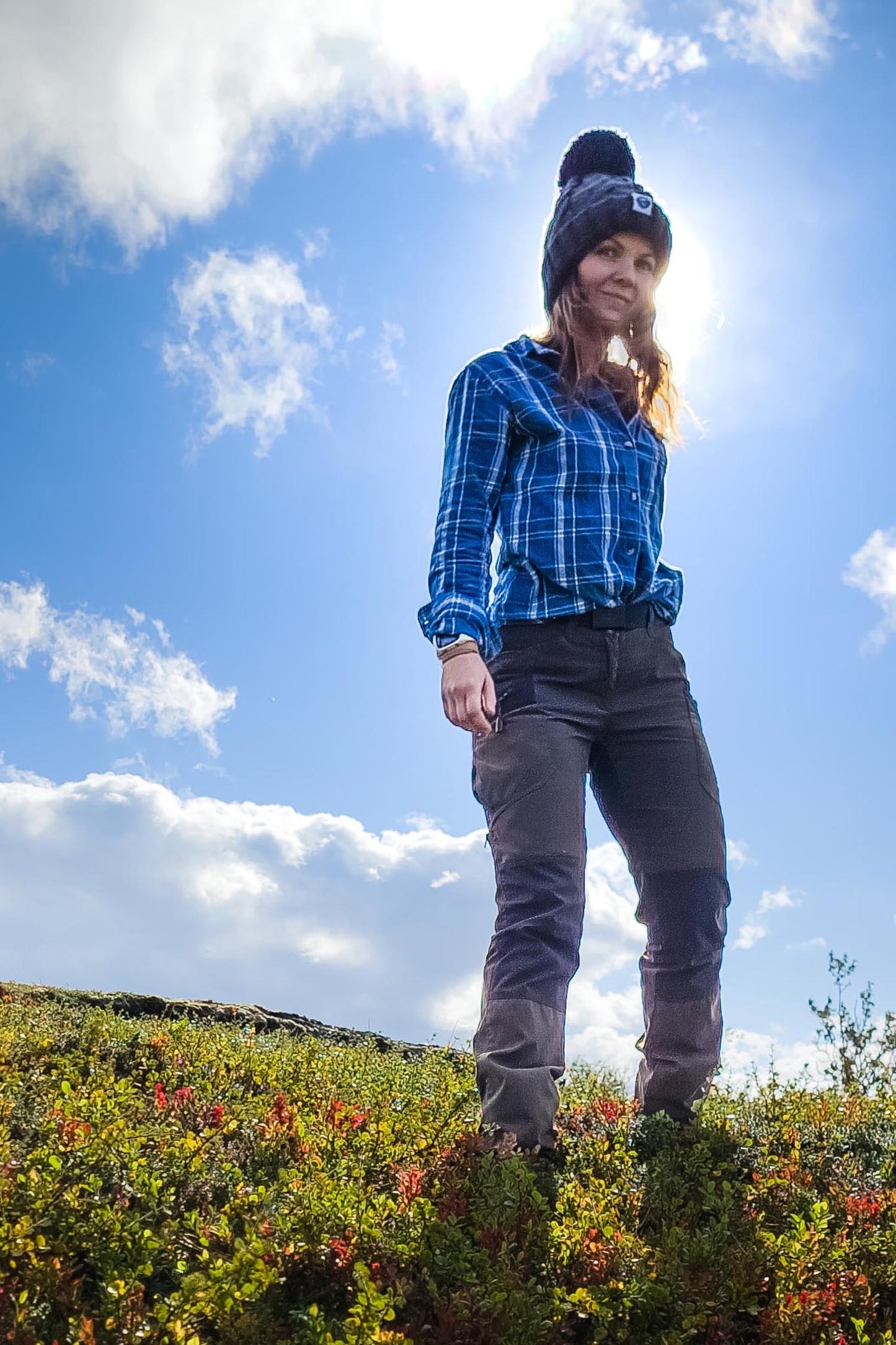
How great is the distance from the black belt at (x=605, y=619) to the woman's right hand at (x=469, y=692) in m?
0.40

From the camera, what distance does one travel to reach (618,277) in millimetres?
4855

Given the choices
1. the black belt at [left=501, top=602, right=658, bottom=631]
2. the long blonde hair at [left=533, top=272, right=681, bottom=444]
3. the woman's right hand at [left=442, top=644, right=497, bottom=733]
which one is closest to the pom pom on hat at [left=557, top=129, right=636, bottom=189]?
the long blonde hair at [left=533, top=272, right=681, bottom=444]

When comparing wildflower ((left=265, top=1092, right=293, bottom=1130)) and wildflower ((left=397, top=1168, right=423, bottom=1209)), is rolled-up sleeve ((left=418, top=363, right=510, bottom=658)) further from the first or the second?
wildflower ((left=265, top=1092, right=293, bottom=1130))

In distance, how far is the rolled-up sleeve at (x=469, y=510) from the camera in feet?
13.9

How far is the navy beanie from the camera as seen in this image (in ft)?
15.6

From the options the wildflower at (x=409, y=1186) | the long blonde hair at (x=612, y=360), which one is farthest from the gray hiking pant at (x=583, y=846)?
the long blonde hair at (x=612, y=360)

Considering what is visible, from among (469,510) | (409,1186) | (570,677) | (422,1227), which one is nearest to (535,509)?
(469,510)

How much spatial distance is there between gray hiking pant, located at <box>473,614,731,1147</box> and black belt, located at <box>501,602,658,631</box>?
2 cm

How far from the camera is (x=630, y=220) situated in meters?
4.76

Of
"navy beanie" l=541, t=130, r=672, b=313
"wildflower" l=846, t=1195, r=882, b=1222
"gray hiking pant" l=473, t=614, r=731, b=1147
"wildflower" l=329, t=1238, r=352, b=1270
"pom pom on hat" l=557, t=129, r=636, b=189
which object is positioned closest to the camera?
"wildflower" l=329, t=1238, r=352, b=1270

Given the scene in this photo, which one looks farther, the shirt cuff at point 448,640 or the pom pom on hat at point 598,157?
the pom pom on hat at point 598,157

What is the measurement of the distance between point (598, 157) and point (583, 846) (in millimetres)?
3438

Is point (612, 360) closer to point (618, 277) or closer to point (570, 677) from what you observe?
point (618, 277)

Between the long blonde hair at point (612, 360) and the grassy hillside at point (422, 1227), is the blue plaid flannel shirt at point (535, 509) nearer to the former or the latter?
the long blonde hair at point (612, 360)
